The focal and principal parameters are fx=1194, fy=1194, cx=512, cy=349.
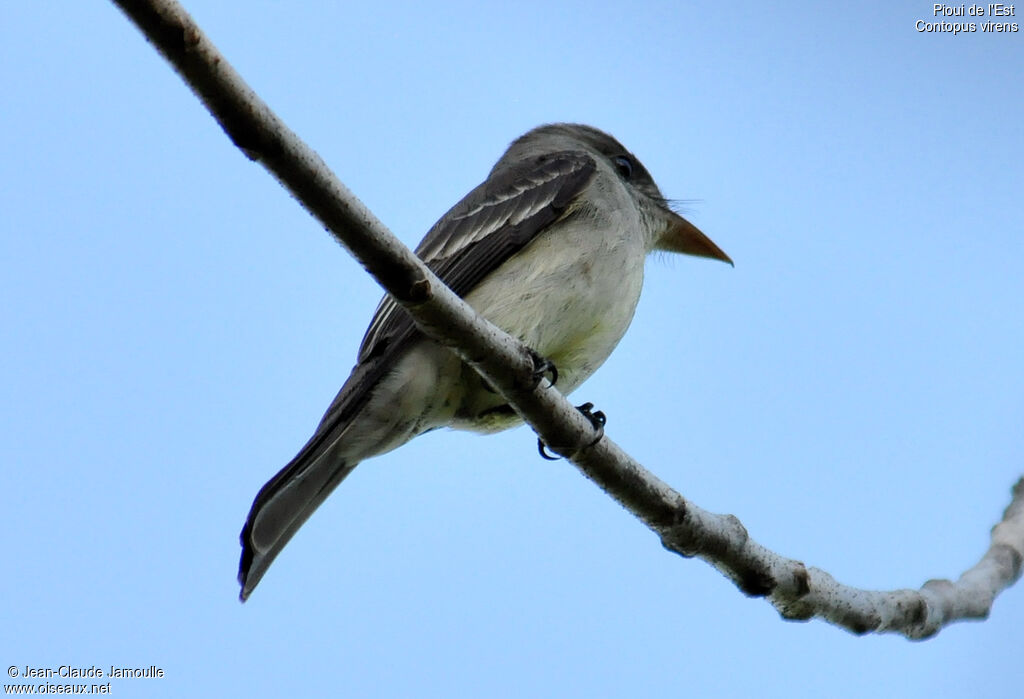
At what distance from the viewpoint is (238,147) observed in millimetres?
3232

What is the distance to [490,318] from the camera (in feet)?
18.1

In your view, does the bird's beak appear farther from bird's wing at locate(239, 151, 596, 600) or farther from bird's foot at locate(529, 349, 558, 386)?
bird's foot at locate(529, 349, 558, 386)

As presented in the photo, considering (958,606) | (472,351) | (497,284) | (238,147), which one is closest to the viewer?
(238,147)

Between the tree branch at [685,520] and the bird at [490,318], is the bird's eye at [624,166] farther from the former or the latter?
the tree branch at [685,520]

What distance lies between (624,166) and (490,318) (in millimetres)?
2323

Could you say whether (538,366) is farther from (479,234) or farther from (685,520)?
(479,234)

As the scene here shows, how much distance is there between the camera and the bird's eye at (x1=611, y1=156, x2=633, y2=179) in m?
7.39

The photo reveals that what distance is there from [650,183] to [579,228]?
5.44 ft

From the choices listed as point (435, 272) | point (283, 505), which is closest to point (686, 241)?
point (435, 272)

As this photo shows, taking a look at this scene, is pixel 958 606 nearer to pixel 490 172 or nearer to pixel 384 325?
pixel 384 325

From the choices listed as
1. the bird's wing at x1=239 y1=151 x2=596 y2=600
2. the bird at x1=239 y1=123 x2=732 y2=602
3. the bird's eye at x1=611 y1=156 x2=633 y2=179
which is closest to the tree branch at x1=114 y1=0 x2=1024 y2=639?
the bird at x1=239 y1=123 x2=732 y2=602

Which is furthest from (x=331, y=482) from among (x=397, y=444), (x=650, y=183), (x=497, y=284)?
(x=650, y=183)

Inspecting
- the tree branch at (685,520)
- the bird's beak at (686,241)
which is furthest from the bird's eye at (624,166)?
the tree branch at (685,520)

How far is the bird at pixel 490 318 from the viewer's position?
16.9ft
